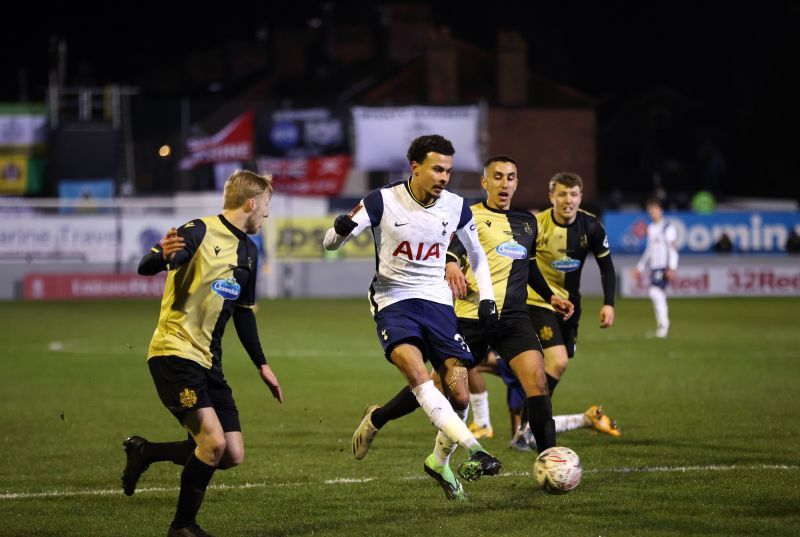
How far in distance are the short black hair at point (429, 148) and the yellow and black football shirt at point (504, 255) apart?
1411 mm

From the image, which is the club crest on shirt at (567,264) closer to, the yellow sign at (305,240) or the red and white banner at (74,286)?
the yellow sign at (305,240)

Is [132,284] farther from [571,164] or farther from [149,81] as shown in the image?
[149,81]

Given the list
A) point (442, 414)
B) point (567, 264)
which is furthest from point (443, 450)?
point (567, 264)

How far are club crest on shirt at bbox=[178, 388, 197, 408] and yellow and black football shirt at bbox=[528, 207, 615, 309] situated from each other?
167 inches

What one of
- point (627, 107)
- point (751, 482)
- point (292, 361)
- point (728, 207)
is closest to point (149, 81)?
point (627, 107)

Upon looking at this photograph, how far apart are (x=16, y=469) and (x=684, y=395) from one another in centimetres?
779

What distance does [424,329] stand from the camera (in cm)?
793

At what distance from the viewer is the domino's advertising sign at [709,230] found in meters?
37.2

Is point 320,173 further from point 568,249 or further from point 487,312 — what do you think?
point 487,312

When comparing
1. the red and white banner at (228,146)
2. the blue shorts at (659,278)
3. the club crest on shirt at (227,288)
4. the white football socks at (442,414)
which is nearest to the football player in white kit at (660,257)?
the blue shorts at (659,278)

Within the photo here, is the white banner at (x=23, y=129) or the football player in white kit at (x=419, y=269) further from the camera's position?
the white banner at (x=23, y=129)

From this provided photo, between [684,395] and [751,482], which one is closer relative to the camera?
[751,482]

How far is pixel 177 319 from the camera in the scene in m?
6.88

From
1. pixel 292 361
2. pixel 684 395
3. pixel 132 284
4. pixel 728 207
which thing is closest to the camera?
pixel 684 395
